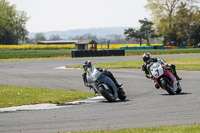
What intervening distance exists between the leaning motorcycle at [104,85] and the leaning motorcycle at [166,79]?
7.29 feet

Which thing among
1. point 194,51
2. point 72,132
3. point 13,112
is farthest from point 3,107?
point 194,51

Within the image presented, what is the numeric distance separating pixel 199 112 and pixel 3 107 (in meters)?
6.27

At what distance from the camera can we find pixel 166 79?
16.7 metres

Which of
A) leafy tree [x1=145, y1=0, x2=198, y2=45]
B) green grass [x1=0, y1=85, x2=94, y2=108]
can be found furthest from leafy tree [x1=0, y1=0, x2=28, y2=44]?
green grass [x1=0, y1=85, x2=94, y2=108]

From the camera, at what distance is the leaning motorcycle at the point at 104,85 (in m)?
14.7

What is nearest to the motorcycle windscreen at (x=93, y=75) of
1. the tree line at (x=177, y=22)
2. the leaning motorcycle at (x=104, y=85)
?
the leaning motorcycle at (x=104, y=85)

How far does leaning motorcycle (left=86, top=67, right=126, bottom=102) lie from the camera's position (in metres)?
14.7

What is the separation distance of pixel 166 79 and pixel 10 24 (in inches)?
4840

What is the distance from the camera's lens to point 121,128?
9.09 meters

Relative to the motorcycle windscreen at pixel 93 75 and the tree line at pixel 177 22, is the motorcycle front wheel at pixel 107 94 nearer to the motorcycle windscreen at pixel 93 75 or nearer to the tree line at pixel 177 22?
the motorcycle windscreen at pixel 93 75

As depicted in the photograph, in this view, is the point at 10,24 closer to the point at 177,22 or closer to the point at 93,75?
the point at 177,22

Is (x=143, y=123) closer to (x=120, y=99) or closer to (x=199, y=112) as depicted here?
(x=199, y=112)

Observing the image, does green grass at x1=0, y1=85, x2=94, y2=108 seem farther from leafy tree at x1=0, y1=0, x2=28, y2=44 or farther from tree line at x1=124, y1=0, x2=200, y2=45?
leafy tree at x1=0, y1=0, x2=28, y2=44

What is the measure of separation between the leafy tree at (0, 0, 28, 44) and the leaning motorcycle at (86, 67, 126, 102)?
107 meters
